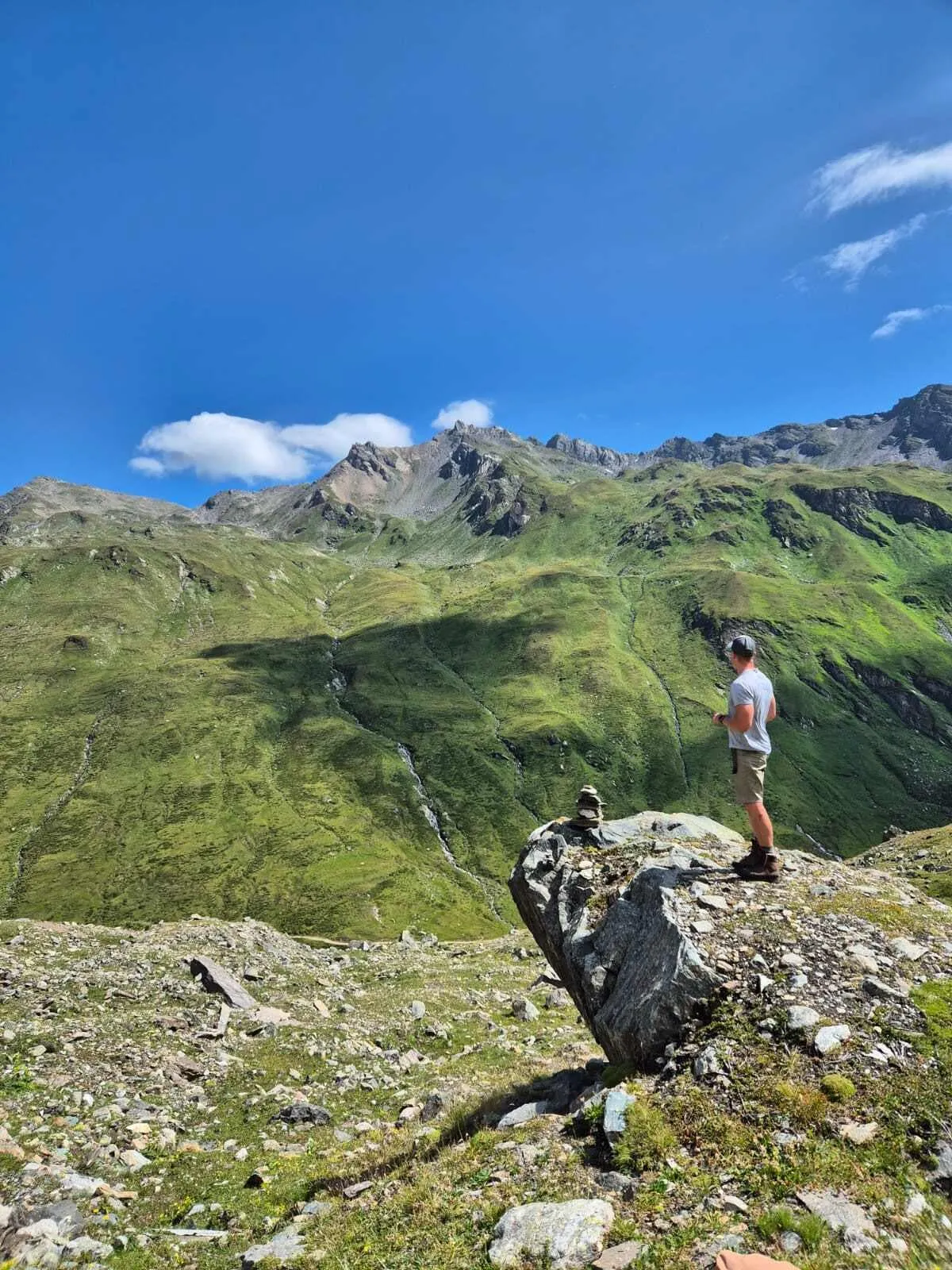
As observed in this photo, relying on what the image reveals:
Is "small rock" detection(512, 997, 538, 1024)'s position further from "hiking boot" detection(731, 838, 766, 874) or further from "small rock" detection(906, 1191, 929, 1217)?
"small rock" detection(906, 1191, 929, 1217)

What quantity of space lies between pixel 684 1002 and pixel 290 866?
208 m

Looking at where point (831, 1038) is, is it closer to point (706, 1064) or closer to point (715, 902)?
point (706, 1064)

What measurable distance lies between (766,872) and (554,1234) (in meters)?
9.61

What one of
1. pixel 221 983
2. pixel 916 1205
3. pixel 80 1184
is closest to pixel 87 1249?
pixel 80 1184

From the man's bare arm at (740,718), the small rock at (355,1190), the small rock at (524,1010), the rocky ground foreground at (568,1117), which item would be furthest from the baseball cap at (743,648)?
the small rock at (524,1010)

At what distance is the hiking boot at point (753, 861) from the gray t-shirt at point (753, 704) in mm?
2629

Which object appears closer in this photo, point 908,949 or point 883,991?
point 883,991

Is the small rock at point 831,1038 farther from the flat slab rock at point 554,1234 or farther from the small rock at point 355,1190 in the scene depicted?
the small rock at point 355,1190

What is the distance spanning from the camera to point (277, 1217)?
39.4 ft

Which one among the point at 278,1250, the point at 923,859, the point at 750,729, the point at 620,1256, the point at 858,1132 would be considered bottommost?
the point at 923,859

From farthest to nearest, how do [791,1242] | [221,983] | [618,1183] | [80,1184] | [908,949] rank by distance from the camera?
[221,983], [80,1184], [908,949], [618,1183], [791,1242]

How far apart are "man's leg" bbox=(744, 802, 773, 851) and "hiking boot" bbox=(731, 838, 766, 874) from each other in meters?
0.21

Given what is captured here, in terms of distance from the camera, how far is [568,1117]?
11391mm

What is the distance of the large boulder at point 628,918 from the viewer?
1233cm
